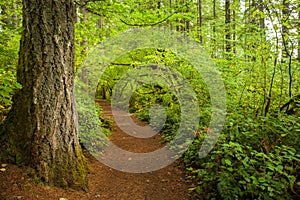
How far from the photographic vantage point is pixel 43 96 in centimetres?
308

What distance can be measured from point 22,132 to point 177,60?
5207mm

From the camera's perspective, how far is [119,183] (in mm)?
3920

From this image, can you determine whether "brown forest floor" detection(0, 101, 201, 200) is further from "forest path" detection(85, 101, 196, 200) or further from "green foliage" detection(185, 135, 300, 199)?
"green foliage" detection(185, 135, 300, 199)

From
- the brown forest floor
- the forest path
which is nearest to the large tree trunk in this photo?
the brown forest floor

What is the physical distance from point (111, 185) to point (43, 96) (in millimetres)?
1932

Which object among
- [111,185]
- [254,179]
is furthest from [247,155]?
[111,185]

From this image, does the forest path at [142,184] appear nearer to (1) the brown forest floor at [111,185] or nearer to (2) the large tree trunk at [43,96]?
(1) the brown forest floor at [111,185]

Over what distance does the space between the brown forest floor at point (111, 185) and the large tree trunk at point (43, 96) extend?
18 centimetres

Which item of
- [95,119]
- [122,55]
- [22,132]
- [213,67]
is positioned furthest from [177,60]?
[22,132]

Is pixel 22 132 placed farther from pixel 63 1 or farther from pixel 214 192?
pixel 214 192

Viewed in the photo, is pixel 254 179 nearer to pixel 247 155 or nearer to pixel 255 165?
pixel 255 165

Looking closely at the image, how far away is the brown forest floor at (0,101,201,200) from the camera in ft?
9.35

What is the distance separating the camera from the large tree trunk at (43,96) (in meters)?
3.07

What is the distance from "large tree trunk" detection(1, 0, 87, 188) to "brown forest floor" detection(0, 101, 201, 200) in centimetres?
18
